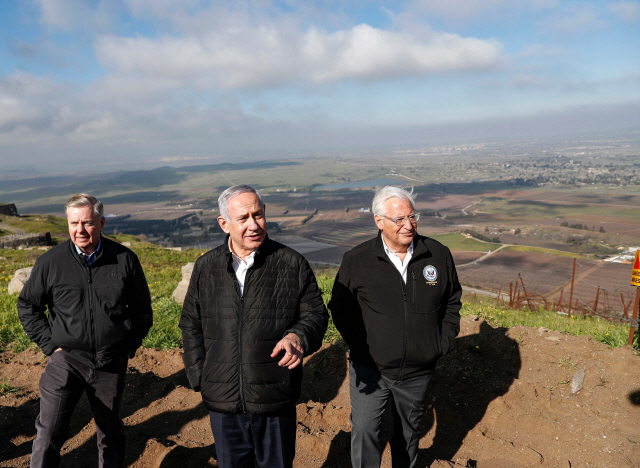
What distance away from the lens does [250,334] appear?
7.77ft

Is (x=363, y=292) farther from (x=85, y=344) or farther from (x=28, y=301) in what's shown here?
(x=28, y=301)

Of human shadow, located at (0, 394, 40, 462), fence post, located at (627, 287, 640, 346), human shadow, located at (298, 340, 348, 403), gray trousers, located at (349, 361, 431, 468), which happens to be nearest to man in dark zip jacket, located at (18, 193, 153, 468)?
human shadow, located at (0, 394, 40, 462)

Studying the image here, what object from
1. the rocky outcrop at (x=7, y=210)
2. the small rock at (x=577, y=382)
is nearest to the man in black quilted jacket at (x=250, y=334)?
the small rock at (x=577, y=382)

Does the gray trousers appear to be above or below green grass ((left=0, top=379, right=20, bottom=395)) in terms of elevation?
above

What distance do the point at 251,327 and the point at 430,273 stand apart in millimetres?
1325

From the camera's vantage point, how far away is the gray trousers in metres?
2.86

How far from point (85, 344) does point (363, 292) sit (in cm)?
200

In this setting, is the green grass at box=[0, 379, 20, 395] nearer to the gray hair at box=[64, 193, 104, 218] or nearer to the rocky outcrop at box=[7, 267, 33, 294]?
the gray hair at box=[64, 193, 104, 218]

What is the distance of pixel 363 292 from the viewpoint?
2928 millimetres

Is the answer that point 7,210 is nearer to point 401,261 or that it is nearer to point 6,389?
point 6,389

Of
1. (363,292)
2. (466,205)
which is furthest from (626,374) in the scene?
(466,205)

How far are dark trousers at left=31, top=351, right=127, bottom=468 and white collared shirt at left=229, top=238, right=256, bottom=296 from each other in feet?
4.25

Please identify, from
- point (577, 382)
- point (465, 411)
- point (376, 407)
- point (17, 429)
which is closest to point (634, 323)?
point (577, 382)

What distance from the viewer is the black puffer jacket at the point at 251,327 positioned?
7.75ft
